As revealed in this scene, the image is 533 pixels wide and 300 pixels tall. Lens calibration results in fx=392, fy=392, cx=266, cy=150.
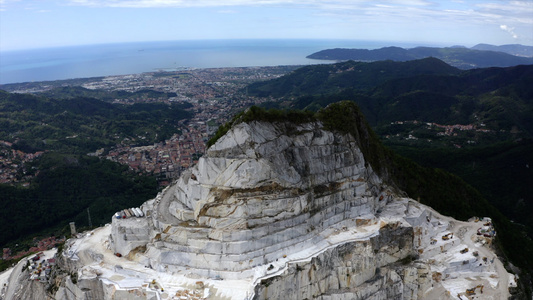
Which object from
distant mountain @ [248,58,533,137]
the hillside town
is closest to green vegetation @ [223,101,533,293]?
→ the hillside town

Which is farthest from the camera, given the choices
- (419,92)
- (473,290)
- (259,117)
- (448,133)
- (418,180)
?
(419,92)

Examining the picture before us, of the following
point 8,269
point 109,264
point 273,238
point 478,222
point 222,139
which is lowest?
point 8,269

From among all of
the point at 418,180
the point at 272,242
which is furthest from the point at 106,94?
the point at 272,242

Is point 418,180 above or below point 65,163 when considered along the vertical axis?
above

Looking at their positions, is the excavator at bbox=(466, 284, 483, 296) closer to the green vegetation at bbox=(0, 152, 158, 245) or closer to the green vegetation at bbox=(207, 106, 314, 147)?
the green vegetation at bbox=(207, 106, 314, 147)

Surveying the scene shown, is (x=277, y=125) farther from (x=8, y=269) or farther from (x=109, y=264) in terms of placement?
(x=8, y=269)

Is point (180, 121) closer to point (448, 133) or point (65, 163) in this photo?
point (65, 163)

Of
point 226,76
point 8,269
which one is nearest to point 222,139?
point 8,269

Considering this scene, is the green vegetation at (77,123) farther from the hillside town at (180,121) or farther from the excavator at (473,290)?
the excavator at (473,290)

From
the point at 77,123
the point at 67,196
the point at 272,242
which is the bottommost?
the point at 67,196
